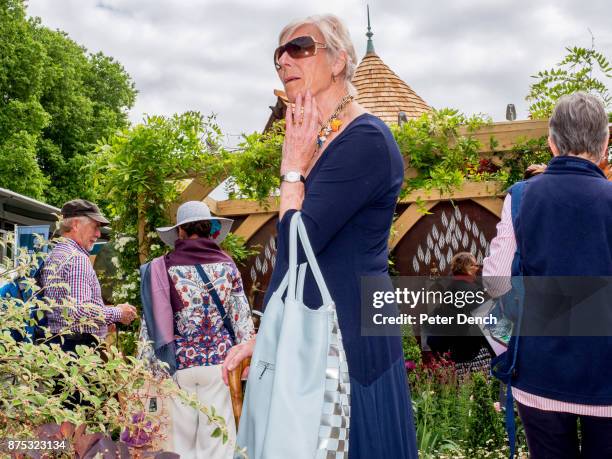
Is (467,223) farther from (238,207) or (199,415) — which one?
(199,415)

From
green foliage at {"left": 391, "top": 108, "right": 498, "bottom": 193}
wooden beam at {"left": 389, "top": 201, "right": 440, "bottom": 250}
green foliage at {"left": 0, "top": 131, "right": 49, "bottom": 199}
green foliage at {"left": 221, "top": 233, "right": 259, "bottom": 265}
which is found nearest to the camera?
green foliage at {"left": 391, "top": 108, "right": 498, "bottom": 193}

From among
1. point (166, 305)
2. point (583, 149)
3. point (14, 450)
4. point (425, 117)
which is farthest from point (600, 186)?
point (425, 117)

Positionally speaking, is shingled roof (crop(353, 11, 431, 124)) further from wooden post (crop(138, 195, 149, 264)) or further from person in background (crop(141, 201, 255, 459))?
person in background (crop(141, 201, 255, 459))

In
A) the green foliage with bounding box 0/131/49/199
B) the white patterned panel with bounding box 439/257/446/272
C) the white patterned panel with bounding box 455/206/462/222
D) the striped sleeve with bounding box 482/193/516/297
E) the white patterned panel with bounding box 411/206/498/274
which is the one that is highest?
the green foliage with bounding box 0/131/49/199

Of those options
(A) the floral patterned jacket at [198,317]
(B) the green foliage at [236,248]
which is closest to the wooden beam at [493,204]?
(B) the green foliage at [236,248]

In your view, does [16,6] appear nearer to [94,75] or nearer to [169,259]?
[94,75]

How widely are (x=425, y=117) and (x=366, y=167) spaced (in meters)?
3.75

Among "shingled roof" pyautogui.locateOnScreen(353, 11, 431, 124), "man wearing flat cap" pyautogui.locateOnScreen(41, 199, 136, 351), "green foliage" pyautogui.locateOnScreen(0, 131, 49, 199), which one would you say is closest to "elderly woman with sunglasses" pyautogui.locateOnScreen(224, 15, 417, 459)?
"man wearing flat cap" pyautogui.locateOnScreen(41, 199, 136, 351)

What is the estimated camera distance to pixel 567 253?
7.45 ft

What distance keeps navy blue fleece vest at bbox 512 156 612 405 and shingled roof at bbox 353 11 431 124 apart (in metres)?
10.7

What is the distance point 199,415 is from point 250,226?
2.36 m

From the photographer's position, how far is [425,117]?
544 centimetres

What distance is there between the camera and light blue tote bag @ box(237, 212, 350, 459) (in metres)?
1.62

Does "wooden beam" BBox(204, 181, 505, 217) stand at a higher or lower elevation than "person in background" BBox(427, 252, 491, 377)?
higher
